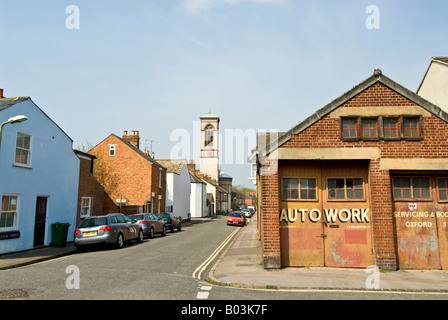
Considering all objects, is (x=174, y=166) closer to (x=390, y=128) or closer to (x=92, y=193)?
(x=92, y=193)

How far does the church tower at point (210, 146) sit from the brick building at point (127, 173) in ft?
162

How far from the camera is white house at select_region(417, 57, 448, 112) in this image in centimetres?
1677

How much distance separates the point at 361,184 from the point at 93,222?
11.5 meters

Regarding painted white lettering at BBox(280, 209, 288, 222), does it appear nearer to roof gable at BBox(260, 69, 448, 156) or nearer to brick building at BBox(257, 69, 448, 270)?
brick building at BBox(257, 69, 448, 270)

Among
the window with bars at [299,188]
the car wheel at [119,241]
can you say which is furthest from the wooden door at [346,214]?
the car wheel at [119,241]

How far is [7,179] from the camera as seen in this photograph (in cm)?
1402

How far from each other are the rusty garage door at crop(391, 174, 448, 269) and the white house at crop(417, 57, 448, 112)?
7454mm

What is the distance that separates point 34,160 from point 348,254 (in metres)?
14.0

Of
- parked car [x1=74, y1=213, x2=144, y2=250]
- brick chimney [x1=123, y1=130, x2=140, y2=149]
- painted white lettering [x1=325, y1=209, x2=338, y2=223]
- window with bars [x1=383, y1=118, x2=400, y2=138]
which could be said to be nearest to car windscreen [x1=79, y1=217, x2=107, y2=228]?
parked car [x1=74, y1=213, x2=144, y2=250]

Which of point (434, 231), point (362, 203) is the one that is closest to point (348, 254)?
point (362, 203)

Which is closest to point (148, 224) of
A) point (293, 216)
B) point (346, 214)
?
point (293, 216)

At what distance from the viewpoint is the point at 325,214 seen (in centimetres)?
1127

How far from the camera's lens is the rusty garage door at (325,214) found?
36.3 feet
